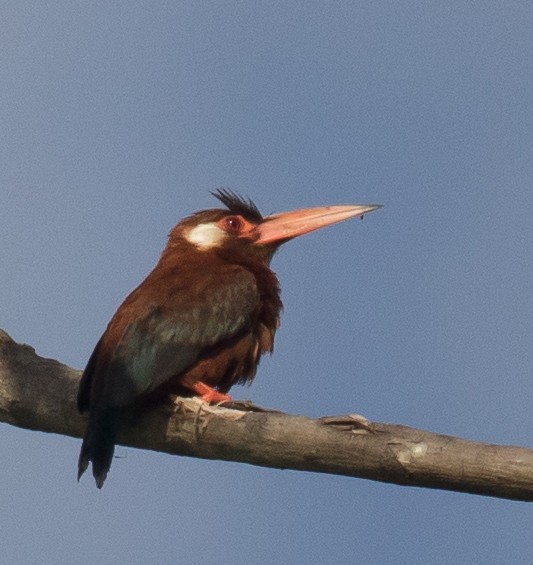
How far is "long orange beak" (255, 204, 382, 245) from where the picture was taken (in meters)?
7.66

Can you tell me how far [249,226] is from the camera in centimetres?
771

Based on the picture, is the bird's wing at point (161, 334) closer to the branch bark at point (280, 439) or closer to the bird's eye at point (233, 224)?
the branch bark at point (280, 439)

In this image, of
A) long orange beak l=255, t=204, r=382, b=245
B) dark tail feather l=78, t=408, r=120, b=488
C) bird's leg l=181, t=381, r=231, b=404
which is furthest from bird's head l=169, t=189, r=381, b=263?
dark tail feather l=78, t=408, r=120, b=488

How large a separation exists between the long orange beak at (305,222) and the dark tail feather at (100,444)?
240 cm

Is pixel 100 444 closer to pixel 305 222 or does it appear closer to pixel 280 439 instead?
pixel 280 439

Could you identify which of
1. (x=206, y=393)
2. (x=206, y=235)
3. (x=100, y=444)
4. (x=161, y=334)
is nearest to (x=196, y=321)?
(x=161, y=334)

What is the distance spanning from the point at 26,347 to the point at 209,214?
1953 millimetres

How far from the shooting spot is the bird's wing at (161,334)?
226 inches

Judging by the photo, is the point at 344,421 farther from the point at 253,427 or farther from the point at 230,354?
the point at 230,354

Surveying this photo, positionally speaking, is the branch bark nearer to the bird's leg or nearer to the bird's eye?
the bird's leg

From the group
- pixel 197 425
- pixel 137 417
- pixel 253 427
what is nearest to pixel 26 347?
pixel 137 417

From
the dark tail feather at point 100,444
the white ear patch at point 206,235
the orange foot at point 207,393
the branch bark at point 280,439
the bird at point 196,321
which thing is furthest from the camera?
the white ear patch at point 206,235

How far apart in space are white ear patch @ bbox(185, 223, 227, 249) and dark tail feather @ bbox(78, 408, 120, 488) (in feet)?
7.20

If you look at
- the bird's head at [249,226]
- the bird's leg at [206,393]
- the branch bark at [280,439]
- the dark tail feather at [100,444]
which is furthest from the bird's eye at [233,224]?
the dark tail feather at [100,444]
